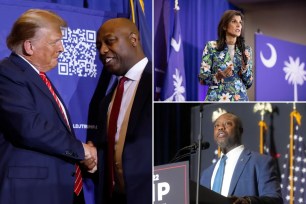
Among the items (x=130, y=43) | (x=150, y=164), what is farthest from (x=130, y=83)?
(x=150, y=164)

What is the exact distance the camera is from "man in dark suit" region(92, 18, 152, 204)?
3.04 metres

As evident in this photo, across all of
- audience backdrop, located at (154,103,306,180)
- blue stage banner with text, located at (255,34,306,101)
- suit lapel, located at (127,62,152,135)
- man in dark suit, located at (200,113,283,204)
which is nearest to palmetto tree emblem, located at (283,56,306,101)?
blue stage banner with text, located at (255,34,306,101)

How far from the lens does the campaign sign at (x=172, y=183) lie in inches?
128

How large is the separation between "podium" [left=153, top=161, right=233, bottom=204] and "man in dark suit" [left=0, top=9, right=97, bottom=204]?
1.83ft

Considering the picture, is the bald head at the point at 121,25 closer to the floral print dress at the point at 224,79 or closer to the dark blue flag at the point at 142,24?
the dark blue flag at the point at 142,24

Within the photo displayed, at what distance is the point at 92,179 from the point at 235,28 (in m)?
1.22

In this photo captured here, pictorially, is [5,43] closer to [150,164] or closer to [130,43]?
[130,43]

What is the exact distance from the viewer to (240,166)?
3393mm

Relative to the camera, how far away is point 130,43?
10.2 ft

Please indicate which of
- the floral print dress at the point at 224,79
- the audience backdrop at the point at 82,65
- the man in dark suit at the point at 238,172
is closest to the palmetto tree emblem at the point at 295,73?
the floral print dress at the point at 224,79

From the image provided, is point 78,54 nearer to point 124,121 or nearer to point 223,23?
point 124,121

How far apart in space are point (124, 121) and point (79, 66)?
39 cm

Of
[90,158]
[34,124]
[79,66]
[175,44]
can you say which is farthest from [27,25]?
[175,44]

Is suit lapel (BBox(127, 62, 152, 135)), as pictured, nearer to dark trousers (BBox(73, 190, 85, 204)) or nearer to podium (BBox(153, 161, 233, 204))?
podium (BBox(153, 161, 233, 204))
